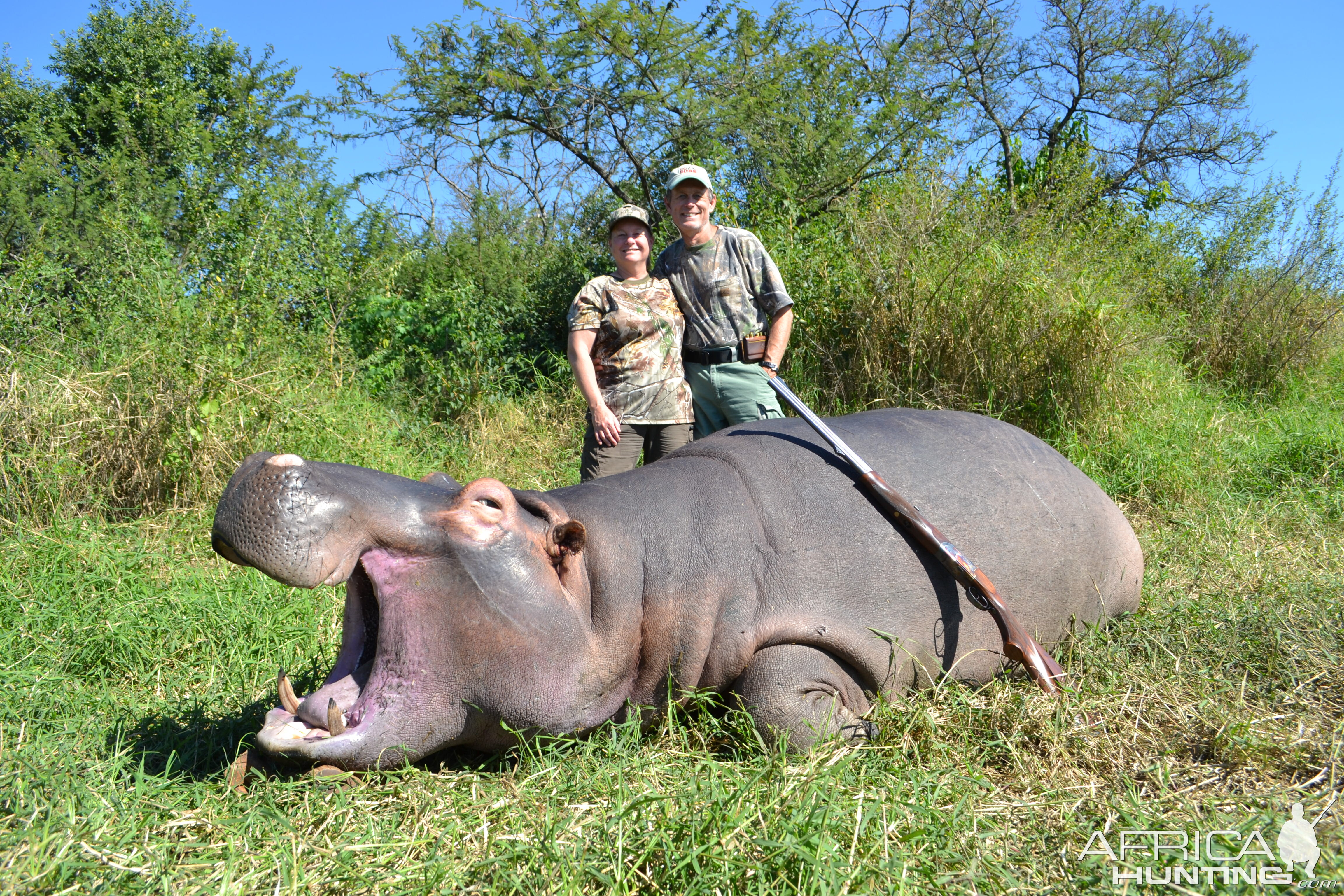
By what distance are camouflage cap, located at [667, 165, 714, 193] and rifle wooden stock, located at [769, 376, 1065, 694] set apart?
215 centimetres

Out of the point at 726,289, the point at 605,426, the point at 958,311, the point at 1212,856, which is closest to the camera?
the point at 1212,856

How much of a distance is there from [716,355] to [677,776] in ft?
8.45

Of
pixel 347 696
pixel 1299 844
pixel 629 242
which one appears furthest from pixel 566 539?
pixel 629 242

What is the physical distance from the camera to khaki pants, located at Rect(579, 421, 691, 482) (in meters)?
4.44

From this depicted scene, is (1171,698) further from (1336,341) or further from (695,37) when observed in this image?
(695,37)

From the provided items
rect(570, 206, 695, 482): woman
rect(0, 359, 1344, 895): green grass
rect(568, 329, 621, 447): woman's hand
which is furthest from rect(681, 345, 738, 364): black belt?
rect(0, 359, 1344, 895): green grass

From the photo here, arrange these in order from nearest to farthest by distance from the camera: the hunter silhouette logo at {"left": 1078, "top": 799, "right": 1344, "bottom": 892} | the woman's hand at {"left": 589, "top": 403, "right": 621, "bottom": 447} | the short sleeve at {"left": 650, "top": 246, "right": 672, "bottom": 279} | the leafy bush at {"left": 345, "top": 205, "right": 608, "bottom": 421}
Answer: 1. the hunter silhouette logo at {"left": 1078, "top": 799, "right": 1344, "bottom": 892}
2. the woman's hand at {"left": 589, "top": 403, "right": 621, "bottom": 447}
3. the short sleeve at {"left": 650, "top": 246, "right": 672, "bottom": 279}
4. the leafy bush at {"left": 345, "top": 205, "right": 608, "bottom": 421}

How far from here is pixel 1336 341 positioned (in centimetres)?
850

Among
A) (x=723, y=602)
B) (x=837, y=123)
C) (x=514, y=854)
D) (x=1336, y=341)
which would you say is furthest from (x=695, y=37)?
(x=514, y=854)

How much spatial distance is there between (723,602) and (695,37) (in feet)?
31.6

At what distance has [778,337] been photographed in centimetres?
454

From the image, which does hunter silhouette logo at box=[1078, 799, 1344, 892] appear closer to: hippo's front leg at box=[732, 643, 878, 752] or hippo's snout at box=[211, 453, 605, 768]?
hippo's front leg at box=[732, 643, 878, 752]

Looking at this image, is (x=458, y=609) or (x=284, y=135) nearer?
(x=458, y=609)

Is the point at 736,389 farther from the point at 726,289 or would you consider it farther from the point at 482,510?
the point at 482,510
